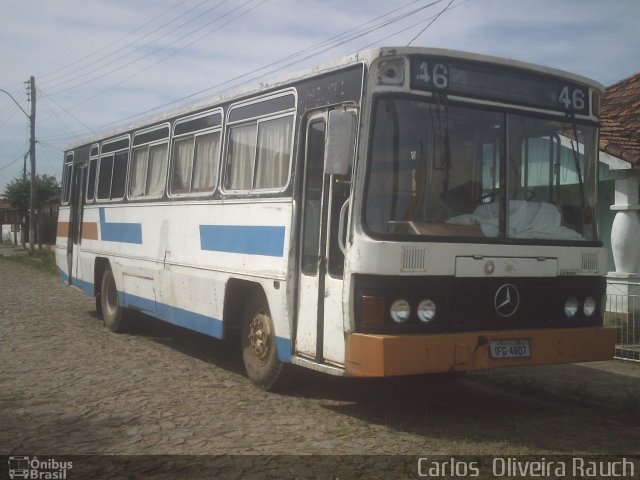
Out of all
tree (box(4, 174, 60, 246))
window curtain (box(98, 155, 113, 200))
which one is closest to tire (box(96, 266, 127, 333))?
window curtain (box(98, 155, 113, 200))

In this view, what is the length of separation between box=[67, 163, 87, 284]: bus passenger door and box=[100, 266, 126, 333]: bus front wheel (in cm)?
146

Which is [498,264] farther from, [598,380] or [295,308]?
[598,380]

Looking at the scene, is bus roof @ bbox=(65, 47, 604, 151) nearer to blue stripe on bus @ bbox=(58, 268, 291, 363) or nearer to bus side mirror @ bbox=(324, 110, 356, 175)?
bus side mirror @ bbox=(324, 110, 356, 175)

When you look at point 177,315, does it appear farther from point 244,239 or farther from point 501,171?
point 501,171

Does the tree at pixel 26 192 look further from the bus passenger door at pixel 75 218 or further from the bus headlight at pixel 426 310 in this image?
the bus headlight at pixel 426 310

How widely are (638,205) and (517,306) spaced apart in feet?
22.2

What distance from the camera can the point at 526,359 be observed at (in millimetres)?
6625

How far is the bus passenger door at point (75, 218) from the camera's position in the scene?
14.1 m

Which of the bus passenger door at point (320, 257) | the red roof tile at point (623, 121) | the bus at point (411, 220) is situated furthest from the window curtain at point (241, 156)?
the red roof tile at point (623, 121)

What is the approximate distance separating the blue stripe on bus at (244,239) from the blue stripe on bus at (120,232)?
92.3 inches

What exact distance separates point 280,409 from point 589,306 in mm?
2990

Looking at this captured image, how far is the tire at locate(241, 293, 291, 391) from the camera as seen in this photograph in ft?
25.3

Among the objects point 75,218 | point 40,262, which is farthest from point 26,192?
point 75,218

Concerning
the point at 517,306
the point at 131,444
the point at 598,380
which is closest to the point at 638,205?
the point at 598,380
